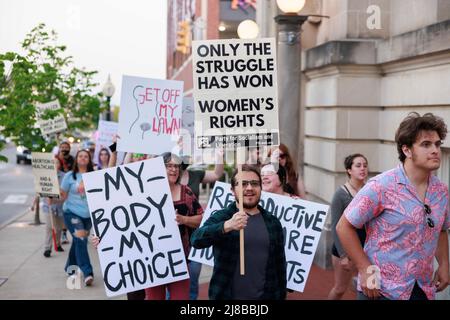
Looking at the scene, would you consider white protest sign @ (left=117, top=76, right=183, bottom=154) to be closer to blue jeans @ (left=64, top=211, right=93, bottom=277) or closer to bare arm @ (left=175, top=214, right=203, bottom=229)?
bare arm @ (left=175, top=214, right=203, bottom=229)

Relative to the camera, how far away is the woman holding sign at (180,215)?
658cm

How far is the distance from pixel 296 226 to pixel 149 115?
2.22 meters

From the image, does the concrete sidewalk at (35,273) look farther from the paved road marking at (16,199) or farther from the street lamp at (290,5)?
the paved road marking at (16,199)

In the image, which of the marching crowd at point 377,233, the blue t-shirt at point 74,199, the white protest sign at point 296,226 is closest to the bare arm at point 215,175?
the white protest sign at point 296,226

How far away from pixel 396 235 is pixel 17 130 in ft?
37.8

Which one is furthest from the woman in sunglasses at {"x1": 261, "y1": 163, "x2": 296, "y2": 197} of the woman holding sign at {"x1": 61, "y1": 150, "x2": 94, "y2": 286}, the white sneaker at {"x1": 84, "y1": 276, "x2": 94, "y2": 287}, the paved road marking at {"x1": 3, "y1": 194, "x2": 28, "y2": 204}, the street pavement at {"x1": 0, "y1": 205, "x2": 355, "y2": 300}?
the paved road marking at {"x1": 3, "y1": 194, "x2": 28, "y2": 204}

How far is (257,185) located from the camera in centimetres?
517

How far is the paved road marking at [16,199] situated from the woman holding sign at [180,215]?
1665 centimetres

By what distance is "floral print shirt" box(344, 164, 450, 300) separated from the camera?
14.5ft

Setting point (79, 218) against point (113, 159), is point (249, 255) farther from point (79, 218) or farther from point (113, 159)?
point (79, 218)

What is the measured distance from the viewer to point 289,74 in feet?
37.4

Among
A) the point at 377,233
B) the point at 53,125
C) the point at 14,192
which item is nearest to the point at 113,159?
the point at 377,233
